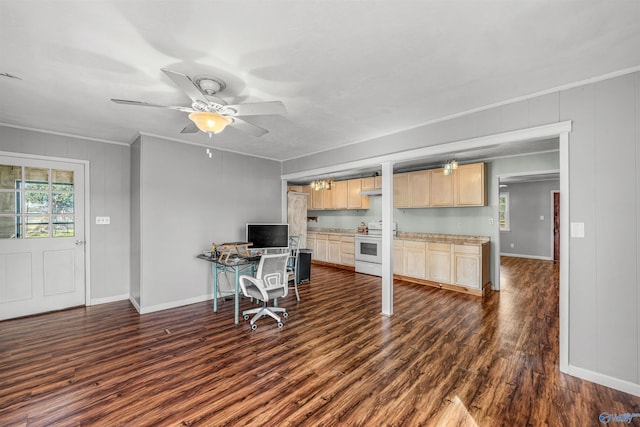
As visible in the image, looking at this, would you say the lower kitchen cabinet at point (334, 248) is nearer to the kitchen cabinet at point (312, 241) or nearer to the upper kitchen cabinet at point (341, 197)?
the kitchen cabinet at point (312, 241)

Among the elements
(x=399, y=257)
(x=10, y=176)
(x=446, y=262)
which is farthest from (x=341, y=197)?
(x=10, y=176)

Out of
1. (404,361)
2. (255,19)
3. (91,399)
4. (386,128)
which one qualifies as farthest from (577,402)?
(91,399)

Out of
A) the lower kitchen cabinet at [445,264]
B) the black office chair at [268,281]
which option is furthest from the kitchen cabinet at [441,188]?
the black office chair at [268,281]

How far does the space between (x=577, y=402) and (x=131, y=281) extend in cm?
562

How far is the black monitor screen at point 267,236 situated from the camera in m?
4.78

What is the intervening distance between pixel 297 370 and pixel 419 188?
4585 millimetres

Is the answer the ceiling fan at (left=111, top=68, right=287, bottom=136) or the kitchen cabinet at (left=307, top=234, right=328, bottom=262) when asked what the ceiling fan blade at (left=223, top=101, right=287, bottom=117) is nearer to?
the ceiling fan at (left=111, top=68, right=287, bottom=136)

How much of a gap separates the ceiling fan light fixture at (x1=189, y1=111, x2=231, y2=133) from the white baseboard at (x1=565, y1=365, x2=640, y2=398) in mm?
3746

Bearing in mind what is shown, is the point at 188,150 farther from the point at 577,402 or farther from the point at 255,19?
the point at 577,402

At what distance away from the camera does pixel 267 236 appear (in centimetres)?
490

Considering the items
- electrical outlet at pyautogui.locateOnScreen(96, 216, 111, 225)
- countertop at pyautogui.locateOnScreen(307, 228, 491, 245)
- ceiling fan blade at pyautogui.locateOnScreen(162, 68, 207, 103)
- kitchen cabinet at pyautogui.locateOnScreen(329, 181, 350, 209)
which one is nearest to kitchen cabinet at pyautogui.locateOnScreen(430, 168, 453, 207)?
countertop at pyautogui.locateOnScreen(307, 228, 491, 245)

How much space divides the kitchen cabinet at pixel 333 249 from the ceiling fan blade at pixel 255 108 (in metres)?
5.26

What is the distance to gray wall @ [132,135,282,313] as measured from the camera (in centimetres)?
396

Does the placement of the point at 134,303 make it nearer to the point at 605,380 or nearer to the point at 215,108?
the point at 215,108
